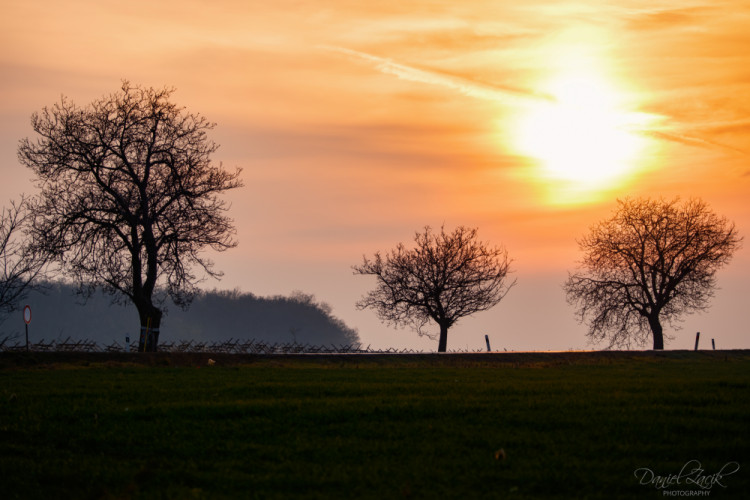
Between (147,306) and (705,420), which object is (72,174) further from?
(705,420)

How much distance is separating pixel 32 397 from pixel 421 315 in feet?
129

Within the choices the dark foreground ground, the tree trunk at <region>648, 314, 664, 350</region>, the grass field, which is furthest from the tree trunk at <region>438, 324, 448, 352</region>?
the grass field

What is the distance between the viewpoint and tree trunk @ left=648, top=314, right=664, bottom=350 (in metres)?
58.0

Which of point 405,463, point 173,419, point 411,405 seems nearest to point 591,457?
point 405,463

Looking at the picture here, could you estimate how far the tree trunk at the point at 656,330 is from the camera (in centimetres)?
5803

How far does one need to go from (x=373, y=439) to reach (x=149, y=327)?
97.6 feet

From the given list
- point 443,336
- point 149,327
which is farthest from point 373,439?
point 443,336

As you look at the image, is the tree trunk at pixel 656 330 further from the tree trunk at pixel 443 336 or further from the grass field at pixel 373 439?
the grass field at pixel 373 439

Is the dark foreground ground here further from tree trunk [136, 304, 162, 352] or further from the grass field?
the grass field

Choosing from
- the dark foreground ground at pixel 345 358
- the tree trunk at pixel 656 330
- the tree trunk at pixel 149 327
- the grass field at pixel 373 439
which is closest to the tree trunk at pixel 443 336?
the dark foreground ground at pixel 345 358

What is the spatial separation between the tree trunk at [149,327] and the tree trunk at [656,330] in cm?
3669

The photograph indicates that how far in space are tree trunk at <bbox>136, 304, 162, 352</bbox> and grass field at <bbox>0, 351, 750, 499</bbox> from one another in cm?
1956

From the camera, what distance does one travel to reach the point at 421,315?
54.7 metres

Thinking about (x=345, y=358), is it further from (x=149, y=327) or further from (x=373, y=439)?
(x=373, y=439)
